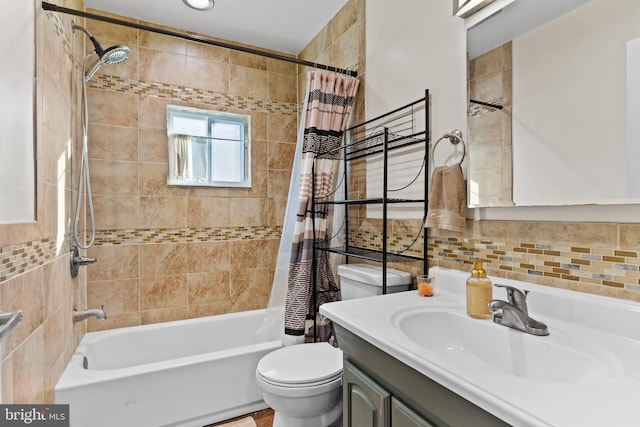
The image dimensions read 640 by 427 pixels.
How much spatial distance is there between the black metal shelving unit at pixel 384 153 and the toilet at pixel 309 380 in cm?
11

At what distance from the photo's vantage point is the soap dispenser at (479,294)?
1037 millimetres

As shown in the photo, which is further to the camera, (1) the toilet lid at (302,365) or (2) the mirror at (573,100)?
(1) the toilet lid at (302,365)

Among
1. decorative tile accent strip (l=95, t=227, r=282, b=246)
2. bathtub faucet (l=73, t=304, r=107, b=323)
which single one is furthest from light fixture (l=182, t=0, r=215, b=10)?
bathtub faucet (l=73, t=304, r=107, b=323)

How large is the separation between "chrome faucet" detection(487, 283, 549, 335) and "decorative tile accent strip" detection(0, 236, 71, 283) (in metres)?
1.45

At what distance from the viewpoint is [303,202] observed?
6.34 ft

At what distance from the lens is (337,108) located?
6.66ft

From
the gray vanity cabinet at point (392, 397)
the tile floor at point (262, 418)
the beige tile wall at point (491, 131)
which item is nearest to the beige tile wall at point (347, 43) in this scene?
the beige tile wall at point (491, 131)

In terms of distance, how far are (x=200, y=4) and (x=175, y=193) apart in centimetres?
130

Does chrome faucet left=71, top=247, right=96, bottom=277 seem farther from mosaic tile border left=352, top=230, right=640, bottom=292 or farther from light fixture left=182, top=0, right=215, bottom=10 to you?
mosaic tile border left=352, top=230, right=640, bottom=292

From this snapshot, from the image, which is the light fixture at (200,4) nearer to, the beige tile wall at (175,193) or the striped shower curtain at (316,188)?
the beige tile wall at (175,193)

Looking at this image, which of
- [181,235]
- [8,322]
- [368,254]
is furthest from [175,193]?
[8,322]

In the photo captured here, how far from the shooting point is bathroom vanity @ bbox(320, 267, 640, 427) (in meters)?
0.56

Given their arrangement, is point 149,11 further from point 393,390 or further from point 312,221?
point 393,390

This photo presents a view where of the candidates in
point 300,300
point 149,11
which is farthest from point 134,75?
point 300,300
